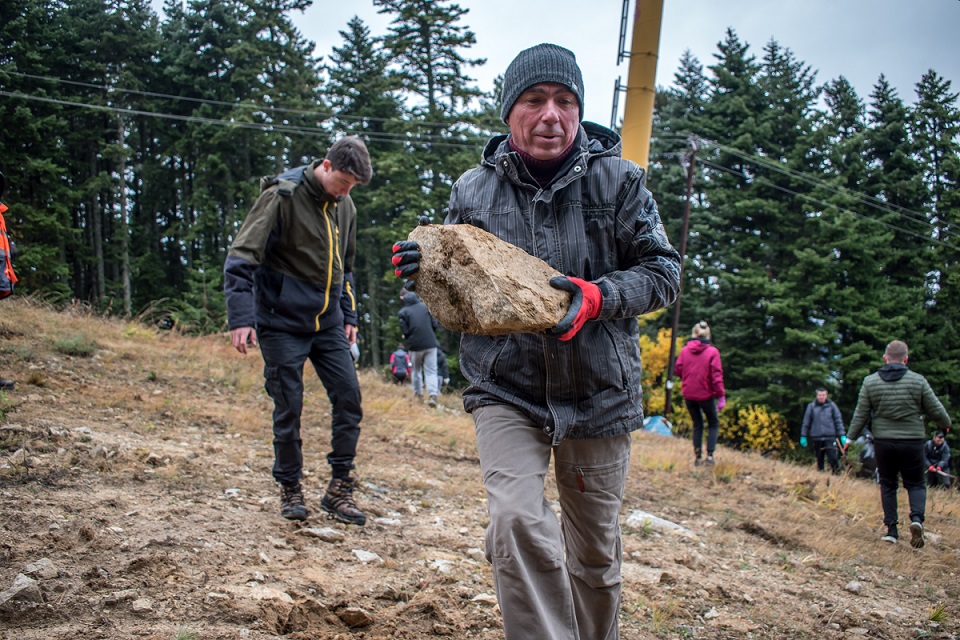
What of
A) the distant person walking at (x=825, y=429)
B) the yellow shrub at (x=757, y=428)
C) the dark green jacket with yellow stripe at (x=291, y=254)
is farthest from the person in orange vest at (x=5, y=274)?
the yellow shrub at (x=757, y=428)

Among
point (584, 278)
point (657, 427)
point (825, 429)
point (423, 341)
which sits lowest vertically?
point (657, 427)

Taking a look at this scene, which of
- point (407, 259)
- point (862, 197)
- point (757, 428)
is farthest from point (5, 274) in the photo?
point (862, 197)

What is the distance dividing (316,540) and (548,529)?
228 centimetres

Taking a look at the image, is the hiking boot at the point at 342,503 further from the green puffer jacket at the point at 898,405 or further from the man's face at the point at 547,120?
the green puffer jacket at the point at 898,405

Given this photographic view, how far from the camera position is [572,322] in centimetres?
215

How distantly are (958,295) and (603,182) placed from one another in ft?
107

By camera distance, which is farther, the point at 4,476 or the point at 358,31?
the point at 358,31

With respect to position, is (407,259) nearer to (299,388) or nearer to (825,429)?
(299,388)

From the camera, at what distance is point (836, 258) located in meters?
30.1

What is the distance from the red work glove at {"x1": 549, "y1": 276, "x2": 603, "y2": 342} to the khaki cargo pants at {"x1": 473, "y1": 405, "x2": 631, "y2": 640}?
374mm

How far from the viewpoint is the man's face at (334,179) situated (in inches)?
166

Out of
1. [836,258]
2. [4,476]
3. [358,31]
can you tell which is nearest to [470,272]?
[4,476]

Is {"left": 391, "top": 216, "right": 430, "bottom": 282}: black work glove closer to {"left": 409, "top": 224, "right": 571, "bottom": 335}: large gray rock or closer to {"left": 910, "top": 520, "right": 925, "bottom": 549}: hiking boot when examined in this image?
{"left": 409, "top": 224, "right": 571, "bottom": 335}: large gray rock

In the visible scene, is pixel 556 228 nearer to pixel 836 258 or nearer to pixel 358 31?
pixel 836 258
